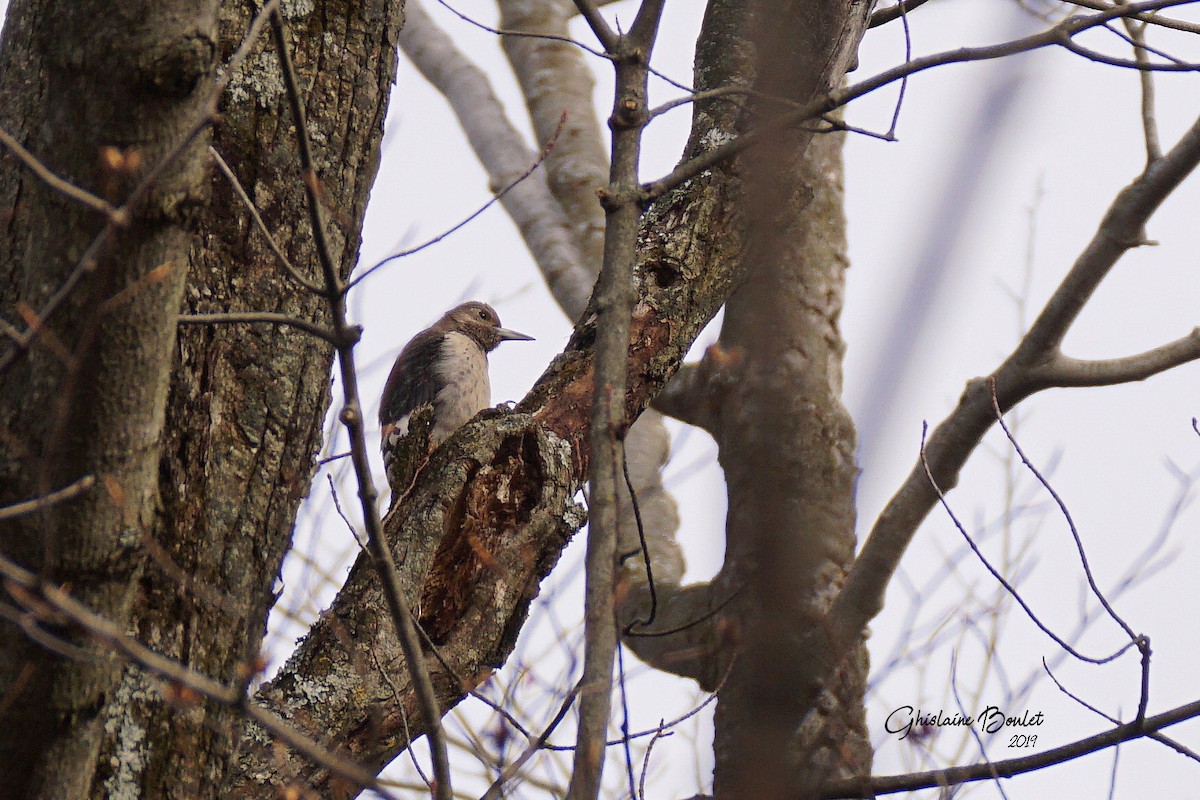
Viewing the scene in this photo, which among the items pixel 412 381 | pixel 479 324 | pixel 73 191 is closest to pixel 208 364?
pixel 73 191

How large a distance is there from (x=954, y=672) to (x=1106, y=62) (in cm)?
237

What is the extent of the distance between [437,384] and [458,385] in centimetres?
10

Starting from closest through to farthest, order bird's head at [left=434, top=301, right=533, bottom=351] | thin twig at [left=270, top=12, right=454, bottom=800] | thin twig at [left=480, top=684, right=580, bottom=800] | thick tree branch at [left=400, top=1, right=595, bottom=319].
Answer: thin twig at [left=270, top=12, right=454, bottom=800] < thin twig at [left=480, top=684, right=580, bottom=800] < thick tree branch at [left=400, top=1, right=595, bottom=319] < bird's head at [left=434, top=301, right=533, bottom=351]

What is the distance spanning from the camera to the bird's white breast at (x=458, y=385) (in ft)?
19.0

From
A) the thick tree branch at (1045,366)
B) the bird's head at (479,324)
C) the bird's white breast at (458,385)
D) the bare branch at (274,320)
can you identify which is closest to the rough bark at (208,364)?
the bare branch at (274,320)

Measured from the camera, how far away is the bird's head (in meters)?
6.95

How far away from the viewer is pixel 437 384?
19.4 feet

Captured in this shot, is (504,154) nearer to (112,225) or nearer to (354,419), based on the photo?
(354,419)

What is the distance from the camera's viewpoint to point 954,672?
4.20m

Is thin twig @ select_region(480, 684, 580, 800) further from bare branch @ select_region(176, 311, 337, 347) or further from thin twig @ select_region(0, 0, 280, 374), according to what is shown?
thin twig @ select_region(0, 0, 280, 374)

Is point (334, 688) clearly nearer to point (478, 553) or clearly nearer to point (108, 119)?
point (478, 553)

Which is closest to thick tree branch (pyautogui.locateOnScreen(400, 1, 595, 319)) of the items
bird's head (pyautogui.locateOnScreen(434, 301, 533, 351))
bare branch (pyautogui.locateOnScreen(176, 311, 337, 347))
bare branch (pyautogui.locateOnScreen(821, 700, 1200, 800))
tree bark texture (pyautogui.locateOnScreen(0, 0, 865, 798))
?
bird's head (pyautogui.locateOnScreen(434, 301, 533, 351))

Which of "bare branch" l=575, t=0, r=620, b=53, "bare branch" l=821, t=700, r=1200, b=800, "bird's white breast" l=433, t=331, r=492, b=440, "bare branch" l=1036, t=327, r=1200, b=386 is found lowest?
"bare branch" l=821, t=700, r=1200, b=800

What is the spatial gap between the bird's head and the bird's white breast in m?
0.58
